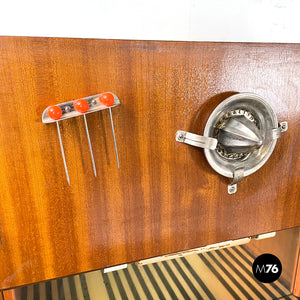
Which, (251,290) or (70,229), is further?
(251,290)

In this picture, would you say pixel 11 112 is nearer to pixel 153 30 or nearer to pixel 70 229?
pixel 70 229

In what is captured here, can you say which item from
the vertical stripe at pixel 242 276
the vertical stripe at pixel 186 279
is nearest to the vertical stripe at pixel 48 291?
the vertical stripe at pixel 186 279

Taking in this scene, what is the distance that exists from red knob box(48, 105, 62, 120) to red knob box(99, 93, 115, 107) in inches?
4.6

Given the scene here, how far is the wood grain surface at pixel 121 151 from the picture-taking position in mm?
789

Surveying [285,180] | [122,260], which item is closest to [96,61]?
[122,260]

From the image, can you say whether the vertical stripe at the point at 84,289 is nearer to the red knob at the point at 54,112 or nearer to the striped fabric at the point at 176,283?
the striped fabric at the point at 176,283

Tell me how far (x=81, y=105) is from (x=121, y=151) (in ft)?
0.64

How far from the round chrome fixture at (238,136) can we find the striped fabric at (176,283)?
402 mm

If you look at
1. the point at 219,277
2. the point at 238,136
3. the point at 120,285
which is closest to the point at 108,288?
the point at 120,285

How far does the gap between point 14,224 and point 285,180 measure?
0.98 m

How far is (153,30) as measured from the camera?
1.32 metres

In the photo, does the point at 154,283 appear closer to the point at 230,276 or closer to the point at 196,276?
the point at 196,276

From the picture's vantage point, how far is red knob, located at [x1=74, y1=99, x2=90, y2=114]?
78 cm

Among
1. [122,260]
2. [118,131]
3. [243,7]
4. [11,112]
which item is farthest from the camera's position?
[243,7]
